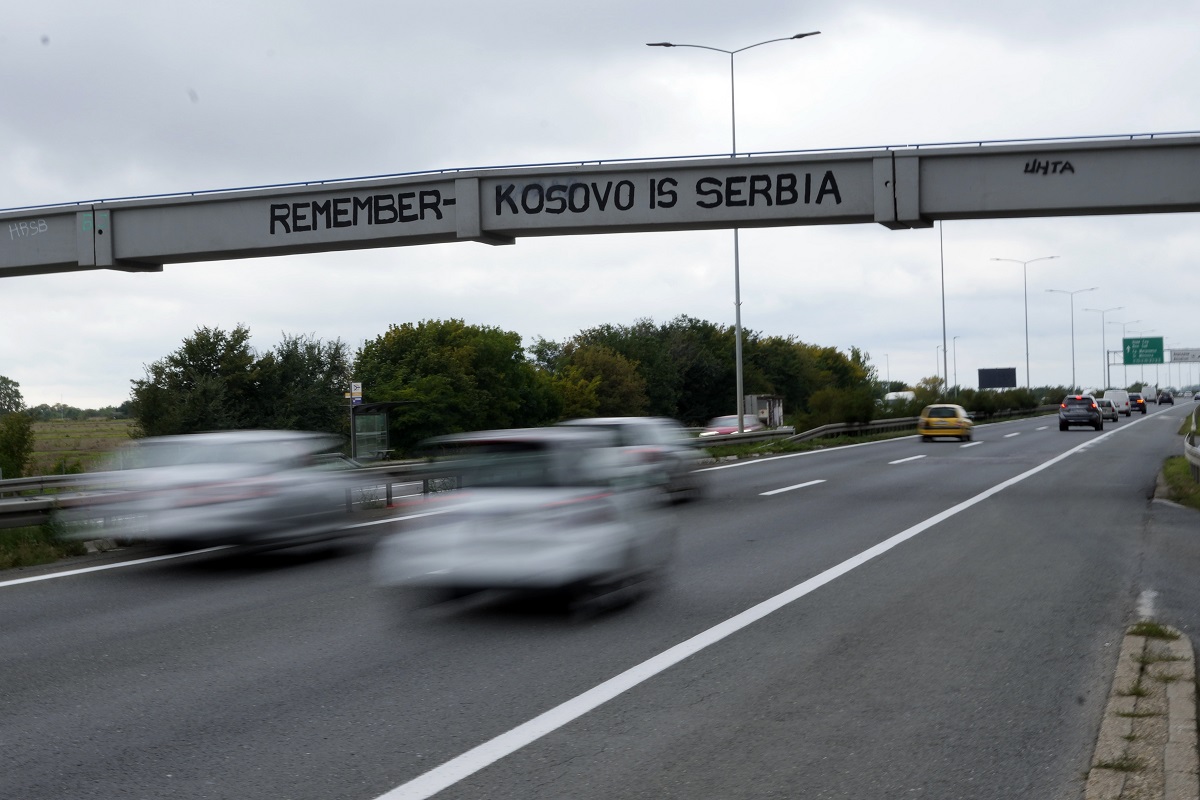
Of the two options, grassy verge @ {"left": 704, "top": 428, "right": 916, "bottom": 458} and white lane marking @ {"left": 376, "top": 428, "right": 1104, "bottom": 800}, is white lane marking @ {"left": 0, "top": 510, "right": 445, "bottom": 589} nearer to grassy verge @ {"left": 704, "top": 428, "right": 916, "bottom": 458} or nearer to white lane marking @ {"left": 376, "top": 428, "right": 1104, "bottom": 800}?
white lane marking @ {"left": 376, "top": 428, "right": 1104, "bottom": 800}

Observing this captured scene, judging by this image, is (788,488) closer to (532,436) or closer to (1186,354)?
(532,436)

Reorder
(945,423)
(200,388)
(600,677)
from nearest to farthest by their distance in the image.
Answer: (600,677) < (945,423) < (200,388)

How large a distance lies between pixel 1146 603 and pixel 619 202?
13275 millimetres

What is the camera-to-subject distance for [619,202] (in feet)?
67.5

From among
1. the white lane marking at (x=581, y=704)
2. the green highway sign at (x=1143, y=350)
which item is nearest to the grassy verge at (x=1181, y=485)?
the white lane marking at (x=581, y=704)

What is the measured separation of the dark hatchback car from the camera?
50.4 metres

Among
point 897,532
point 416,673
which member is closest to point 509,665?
point 416,673

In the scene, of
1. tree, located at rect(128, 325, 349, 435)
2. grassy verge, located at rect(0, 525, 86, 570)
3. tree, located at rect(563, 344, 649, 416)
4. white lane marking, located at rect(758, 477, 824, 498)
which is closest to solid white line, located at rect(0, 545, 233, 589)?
grassy verge, located at rect(0, 525, 86, 570)

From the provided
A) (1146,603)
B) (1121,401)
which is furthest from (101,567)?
(1121,401)

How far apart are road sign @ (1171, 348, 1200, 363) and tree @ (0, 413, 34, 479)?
3940 inches

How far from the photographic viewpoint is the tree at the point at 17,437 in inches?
1674

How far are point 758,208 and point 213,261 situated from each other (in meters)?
11.3

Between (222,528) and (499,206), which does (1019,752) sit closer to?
(222,528)

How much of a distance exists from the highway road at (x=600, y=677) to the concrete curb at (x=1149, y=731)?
0.14 m
